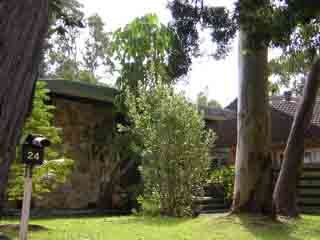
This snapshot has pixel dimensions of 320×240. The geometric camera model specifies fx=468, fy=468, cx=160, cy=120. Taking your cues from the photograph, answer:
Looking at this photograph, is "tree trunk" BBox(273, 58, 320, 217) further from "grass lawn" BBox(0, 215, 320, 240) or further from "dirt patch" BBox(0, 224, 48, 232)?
"dirt patch" BBox(0, 224, 48, 232)

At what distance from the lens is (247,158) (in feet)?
33.5

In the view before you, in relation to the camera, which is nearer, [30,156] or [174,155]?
[30,156]

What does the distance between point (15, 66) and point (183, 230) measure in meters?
7.29

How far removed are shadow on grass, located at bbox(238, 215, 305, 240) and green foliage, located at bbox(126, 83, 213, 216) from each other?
2019mm

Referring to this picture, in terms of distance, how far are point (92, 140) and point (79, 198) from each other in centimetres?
185

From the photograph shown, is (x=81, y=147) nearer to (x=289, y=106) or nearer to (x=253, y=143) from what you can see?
(x=253, y=143)

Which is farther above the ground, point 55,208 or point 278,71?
point 278,71

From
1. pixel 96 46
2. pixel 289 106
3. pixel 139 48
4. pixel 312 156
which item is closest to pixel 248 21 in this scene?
pixel 139 48

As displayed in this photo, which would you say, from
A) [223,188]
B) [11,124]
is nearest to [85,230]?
[11,124]

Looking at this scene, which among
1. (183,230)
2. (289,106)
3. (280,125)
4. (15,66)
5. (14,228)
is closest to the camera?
(15,66)

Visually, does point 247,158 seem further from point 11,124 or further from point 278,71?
point 278,71

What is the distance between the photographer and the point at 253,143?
10211 millimetres

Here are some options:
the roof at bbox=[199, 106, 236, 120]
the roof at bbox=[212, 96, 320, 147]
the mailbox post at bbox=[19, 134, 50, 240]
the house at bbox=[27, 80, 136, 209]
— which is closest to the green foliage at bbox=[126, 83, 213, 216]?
the house at bbox=[27, 80, 136, 209]

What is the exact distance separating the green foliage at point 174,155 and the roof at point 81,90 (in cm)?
210
